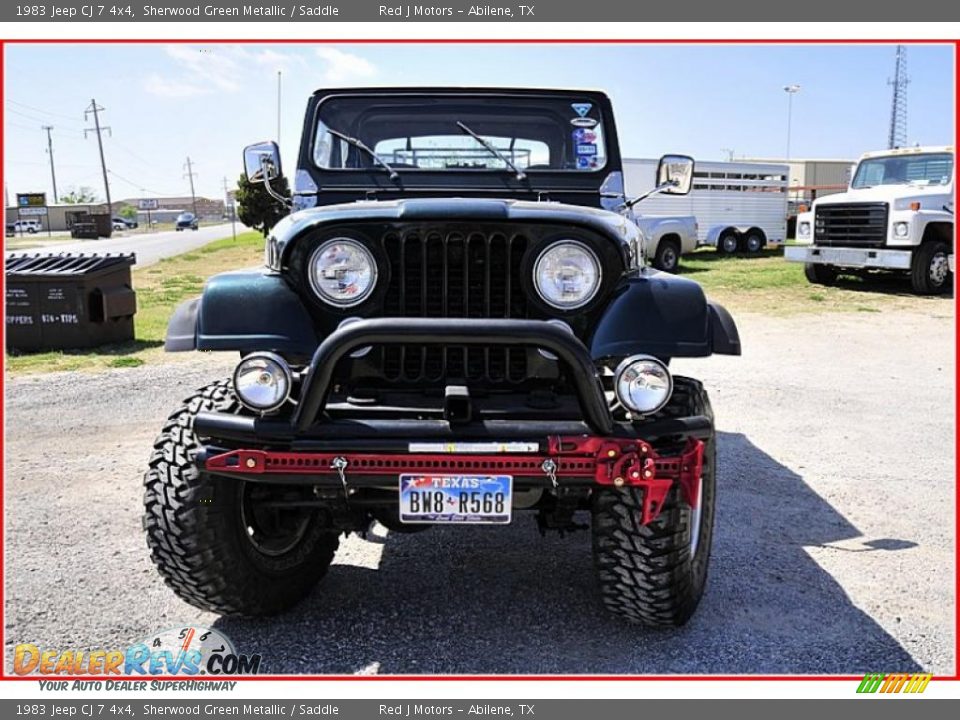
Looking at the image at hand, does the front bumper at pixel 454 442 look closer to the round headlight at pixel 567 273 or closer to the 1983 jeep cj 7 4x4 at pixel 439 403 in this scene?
the 1983 jeep cj 7 4x4 at pixel 439 403

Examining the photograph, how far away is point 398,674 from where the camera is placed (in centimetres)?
296

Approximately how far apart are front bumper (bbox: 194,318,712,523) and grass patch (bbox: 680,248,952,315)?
1021 cm

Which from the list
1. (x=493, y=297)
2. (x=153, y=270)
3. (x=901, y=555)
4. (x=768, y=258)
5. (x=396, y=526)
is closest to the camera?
(x=493, y=297)

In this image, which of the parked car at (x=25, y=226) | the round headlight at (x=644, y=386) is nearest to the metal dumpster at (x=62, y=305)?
the round headlight at (x=644, y=386)

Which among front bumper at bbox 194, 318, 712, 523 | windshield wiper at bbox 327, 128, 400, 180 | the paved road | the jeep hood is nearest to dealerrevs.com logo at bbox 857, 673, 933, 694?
front bumper at bbox 194, 318, 712, 523

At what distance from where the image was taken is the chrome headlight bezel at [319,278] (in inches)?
123

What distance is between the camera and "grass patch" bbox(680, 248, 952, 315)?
13461 mm

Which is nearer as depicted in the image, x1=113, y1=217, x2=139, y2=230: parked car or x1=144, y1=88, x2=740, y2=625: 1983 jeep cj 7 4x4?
x1=144, y1=88, x2=740, y2=625: 1983 jeep cj 7 4x4

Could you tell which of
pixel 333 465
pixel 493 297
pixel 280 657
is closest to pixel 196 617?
pixel 280 657

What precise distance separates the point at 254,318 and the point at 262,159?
1.72m

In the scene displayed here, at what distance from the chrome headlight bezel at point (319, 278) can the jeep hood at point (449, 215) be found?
72mm

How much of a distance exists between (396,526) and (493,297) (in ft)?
3.28

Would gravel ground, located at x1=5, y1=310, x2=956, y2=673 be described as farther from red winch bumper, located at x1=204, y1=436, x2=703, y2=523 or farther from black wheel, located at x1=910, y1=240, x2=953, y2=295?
black wheel, located at x1=910, y1=240, x2=953, y2=295

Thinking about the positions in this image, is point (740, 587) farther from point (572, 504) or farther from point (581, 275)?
point (581, 275)
